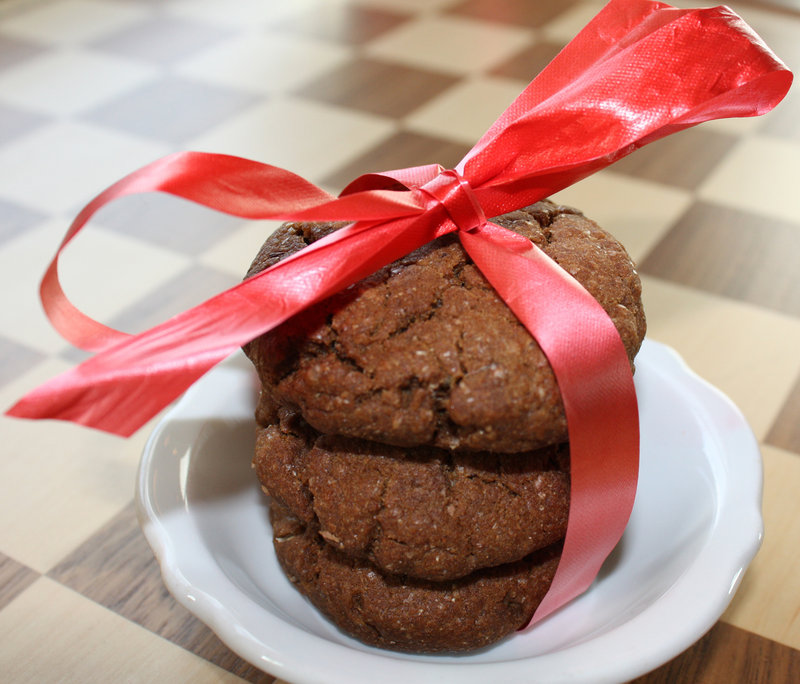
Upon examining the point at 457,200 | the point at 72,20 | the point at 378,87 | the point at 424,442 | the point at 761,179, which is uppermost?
the point at 457,200

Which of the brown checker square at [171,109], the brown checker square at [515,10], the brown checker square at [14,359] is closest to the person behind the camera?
the brown checker square at [14,359]

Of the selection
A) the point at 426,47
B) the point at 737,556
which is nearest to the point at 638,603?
the point at 737,556

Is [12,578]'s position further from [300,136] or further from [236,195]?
[300,136]

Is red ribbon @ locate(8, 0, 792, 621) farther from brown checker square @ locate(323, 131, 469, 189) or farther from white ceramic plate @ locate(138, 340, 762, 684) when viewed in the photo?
brown checker square @ locate(323, 131, 469, 189)

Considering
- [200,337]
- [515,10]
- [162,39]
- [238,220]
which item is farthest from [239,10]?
[200,337]

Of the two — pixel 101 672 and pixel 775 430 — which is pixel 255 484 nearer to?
pixel 101 672

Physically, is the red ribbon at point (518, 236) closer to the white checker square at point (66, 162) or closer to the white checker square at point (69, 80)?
the white checker square at point (66, 162)

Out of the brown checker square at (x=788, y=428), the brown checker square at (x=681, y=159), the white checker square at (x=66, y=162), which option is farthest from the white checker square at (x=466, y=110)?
the brown checker square at (x=788, y=428)
